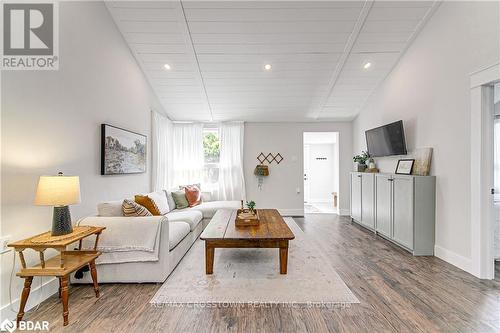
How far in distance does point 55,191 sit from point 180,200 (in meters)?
2.73

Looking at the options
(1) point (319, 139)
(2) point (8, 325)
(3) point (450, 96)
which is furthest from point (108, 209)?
(1) point (319, 139)

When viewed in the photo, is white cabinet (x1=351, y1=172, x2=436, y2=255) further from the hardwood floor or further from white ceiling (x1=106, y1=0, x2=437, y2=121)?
white ceiling (x1=106, y1=0, x2=437, y2=121)

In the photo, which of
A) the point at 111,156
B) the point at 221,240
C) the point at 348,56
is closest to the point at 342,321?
the point at 221,240

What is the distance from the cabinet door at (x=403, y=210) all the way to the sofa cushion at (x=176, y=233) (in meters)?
3.12

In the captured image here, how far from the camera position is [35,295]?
84.7 inches

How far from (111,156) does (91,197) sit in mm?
673

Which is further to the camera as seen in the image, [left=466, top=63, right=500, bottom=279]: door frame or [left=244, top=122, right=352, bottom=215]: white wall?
[left=244, top=122, right=352, bottom=215]: white wall

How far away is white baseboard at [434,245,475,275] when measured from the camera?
9.17ft

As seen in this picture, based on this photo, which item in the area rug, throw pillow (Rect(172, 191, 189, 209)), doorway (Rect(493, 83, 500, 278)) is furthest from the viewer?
throw pillow (Rect(172, 191, 189, 209))

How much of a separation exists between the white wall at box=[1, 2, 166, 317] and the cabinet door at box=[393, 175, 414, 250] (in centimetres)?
425

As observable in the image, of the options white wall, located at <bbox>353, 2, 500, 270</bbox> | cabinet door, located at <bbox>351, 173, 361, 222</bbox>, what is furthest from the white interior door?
white wall, located at <bbox>353, 2, 500, 270</bbox>

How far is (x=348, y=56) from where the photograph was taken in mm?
3943

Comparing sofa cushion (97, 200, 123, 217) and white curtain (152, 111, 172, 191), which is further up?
white curtain (152, 111, 172, 191)

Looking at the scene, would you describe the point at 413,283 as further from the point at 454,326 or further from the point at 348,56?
the point at 348,56
